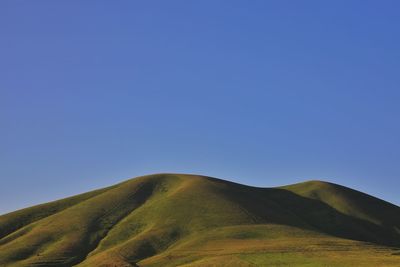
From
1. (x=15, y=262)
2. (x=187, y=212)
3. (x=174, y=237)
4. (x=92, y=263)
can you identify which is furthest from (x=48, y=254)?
(x=187, y=212)

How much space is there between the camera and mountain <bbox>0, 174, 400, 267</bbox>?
108 metres

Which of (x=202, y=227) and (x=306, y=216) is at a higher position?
(x=306, y=216)

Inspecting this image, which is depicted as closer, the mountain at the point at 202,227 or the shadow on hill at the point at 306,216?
the mountain at the point at 202,227

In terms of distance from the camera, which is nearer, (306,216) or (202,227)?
(202,227)

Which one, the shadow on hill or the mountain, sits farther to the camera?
the shadow on hill

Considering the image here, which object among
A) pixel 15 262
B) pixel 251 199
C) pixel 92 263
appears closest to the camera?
pixel 92 263

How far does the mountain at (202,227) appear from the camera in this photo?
10794 cm

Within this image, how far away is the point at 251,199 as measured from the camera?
543 ft

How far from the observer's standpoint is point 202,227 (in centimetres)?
13388

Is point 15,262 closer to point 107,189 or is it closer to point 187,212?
point 187,212

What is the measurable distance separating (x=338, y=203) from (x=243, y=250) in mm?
76972

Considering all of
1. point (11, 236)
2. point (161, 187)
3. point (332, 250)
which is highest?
point (161, 187)

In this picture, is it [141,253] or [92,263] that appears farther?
[141,253]

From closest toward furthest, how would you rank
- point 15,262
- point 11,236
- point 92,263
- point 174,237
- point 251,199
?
point 92,263 < point 15,262 < point 174,237 < point 11,236 < point 251,199
